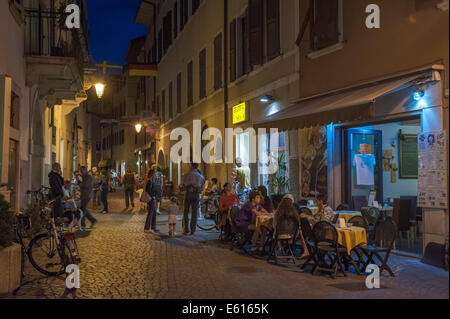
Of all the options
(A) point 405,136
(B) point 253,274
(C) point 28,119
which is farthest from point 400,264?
(C) point 28,119

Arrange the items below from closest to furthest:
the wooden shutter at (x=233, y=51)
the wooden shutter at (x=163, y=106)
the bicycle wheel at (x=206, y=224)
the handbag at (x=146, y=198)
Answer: the handbag at (x=146, y=198), the bicycle wheel at (x=206, y=224), the wooden shutter at (x=233, y=51), the wooden shutter at (x=163, y=106)

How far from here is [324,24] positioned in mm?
11078

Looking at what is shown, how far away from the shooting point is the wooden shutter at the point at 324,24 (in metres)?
10.7

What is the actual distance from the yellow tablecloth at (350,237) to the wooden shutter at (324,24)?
4921 millimetres

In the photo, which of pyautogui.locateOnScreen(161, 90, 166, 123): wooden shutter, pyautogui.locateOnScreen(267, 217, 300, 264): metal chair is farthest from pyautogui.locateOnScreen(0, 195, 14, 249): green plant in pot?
pyautogui.locateOnScreen(161, 90, 166, 123): wooden shutter

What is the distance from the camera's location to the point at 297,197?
41.6 feet

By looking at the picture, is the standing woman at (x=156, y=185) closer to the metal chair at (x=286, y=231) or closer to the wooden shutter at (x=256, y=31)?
the wooden shutter at (x=256, y=31)

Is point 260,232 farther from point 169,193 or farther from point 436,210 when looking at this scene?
point 169,193

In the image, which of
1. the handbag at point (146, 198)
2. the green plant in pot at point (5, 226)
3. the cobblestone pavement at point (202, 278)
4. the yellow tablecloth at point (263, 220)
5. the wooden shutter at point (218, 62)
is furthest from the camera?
the wooden shutter at point (218, 62)

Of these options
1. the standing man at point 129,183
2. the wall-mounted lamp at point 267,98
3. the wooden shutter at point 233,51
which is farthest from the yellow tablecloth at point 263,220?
the standing man at point 129,183

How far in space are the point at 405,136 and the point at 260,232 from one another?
15.8 feet

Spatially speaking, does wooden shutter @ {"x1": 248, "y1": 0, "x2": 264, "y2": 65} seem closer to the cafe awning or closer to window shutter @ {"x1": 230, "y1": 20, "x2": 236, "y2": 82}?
window shutter @ {"x1": 230, "y1": 20, "x2": 236, "y2": 82}

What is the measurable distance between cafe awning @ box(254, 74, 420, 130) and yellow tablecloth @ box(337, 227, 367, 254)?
2038 mm

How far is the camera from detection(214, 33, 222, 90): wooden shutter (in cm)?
1870
